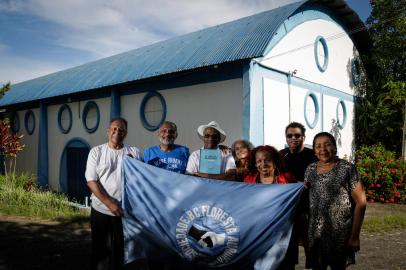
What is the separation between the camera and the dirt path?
4.89 metres

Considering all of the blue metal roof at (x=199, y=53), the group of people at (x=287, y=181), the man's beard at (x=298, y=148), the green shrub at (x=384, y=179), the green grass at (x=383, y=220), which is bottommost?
the green grass at (x=383, y=220)

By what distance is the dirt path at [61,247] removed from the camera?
4.89 metres

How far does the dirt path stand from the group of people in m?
1.51

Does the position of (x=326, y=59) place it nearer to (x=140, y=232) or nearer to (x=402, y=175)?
(x=402, y=175)

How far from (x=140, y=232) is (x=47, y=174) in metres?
13.7

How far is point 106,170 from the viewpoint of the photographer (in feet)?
12.3

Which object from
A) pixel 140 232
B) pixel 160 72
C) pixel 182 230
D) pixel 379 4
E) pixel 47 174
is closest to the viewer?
pixel 182 230

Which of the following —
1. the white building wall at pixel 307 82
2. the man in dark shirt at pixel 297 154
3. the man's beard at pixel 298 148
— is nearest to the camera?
the man in dark shirt at pixel 297 154

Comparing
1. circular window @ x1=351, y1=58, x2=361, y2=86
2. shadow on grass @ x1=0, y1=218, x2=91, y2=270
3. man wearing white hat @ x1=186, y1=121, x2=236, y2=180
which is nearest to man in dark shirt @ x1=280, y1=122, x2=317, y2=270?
man wearing white hat @ x1=186, y1=121, x2=236, y2=180

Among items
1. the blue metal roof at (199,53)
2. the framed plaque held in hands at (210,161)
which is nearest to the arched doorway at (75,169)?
the blue metal roof at (199,53)

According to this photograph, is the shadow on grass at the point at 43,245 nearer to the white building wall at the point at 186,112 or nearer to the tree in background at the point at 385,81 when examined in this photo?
the white building wall at the point at 186,112

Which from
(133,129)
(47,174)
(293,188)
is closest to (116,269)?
(293,188)

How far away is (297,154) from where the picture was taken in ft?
13.4

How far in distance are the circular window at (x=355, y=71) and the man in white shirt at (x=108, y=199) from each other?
40.5ft
